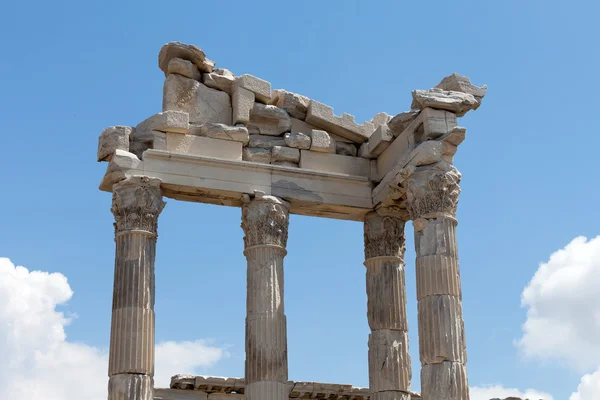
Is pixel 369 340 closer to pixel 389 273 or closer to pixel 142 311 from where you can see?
pixel 389 273

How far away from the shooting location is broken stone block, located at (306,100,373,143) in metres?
25.0

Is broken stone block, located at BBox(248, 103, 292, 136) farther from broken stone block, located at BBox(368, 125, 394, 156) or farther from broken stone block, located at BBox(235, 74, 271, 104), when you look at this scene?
broken stone block, located at BBox(368, 125, 394, 156)

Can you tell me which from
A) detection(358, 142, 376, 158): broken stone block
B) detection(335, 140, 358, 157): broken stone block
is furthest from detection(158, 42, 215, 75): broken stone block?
detection(358, 142, 376, 158): broken stone block

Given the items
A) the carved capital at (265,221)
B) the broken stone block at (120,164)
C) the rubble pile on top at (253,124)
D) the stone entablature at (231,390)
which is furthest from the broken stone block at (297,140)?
the stone entablature at (231,390)

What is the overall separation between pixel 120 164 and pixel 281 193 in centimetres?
401

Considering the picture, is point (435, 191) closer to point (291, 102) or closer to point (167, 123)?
point (291, 102)

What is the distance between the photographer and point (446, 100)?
22484 mm

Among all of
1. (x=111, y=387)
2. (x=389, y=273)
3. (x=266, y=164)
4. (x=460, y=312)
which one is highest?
(x=266, y=164)

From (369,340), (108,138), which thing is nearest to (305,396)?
(369,340)

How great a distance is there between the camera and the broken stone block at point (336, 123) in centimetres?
2500

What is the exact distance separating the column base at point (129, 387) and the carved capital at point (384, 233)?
23.4ft

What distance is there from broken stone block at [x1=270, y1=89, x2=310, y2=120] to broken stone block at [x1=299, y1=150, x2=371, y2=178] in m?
1.08

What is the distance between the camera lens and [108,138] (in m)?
22.9

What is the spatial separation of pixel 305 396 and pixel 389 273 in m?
7.10
